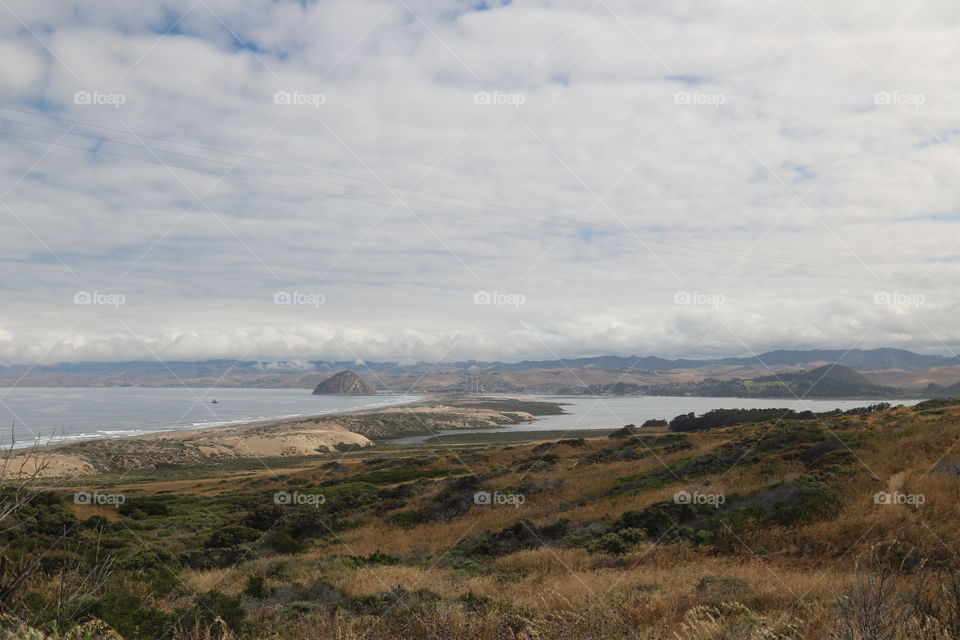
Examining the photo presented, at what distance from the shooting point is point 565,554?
17.3 meters

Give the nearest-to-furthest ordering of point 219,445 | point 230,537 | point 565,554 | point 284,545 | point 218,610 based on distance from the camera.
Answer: point 218,610 < point 565,554 < point 284,545 < point 230,537 < point 219,445

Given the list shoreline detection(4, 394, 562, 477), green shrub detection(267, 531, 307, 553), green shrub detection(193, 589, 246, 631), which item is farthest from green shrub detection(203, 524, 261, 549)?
shoreline detection(4, 394, 562, 477)

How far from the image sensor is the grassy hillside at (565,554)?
7.57 metres

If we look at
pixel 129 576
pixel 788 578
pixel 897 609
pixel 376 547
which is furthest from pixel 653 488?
pixel 129 576

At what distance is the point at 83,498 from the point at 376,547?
24847 millimetres

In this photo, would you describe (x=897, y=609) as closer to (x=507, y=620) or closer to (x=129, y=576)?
(x=507, y=620)

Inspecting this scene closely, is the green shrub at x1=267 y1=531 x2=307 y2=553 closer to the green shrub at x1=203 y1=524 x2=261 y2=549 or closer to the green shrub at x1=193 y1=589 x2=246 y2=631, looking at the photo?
the green shrub at x1=203 y1=524 x2=261 y2=549

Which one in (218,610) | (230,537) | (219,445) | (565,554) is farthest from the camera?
(219,445)

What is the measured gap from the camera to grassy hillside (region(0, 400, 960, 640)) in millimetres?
Answer: 7570

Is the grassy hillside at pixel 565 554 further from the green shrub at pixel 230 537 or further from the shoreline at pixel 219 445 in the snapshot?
the shoreline at pixel 219 445

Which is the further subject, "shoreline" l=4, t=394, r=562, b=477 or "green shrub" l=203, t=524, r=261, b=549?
"shoreline" l=4, t=394, r=562, b=477

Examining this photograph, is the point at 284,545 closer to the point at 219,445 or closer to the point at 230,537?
the point at 230,537

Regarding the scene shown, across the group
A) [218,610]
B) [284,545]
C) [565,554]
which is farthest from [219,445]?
[218,610]

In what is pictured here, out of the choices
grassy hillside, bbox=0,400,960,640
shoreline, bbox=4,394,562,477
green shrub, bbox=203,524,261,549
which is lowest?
shoreline, bbox=4,394,562,477
